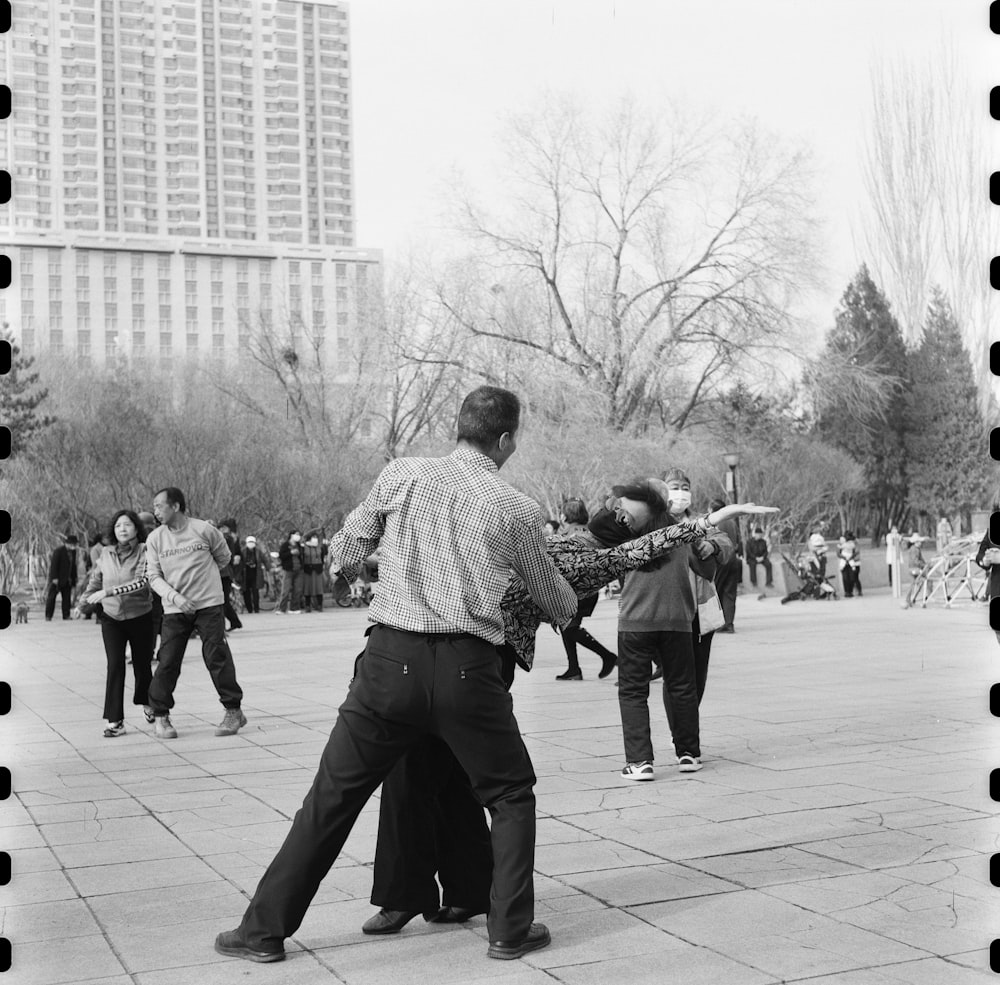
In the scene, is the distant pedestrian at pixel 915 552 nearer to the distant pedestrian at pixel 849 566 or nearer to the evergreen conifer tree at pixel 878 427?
the distant pedestrian at pixel 849 566

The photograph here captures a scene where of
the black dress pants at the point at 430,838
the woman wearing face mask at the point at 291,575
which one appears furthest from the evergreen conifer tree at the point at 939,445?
the black dress pants at the point at 430,838

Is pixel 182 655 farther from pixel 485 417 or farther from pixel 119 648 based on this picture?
pixel 485 417

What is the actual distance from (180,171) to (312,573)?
14311 cm

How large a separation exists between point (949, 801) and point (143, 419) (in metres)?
30.9

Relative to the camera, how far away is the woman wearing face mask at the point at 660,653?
23.0ft

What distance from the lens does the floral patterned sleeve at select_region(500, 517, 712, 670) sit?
4191 millimetres

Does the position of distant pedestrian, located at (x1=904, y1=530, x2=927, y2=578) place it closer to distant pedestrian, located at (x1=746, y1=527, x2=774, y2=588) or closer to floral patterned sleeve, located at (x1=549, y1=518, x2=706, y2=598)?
distant pedestrian, located at (x1=746, y1=527, x2=774, y2=588)

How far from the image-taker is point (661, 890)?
15.3 ft

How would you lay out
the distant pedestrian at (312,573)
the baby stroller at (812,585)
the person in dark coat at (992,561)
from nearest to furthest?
the person in dark coat at (992,561)
the baby stroller at (812,585)
the distant pedestrian at (312,573)

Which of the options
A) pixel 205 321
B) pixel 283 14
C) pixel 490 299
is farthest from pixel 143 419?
pixel 283 14

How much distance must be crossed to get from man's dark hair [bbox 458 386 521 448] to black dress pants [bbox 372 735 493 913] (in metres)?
0.95

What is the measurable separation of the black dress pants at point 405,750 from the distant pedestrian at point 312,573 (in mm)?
22331

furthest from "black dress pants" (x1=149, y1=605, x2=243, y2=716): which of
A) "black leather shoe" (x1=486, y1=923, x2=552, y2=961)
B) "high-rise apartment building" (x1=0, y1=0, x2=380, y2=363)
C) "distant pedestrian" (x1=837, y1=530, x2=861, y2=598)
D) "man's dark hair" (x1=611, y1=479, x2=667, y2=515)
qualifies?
"high-rise apartment building" (x1=0, y1=0, x2=380, y2=363)

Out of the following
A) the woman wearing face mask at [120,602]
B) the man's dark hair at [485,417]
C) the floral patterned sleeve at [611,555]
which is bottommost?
the woman wearing face mask at [120,602]
